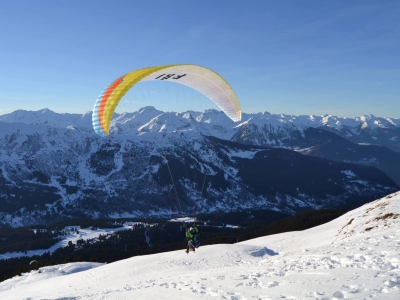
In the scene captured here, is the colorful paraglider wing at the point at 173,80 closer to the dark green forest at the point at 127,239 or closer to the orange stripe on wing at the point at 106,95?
the orange stripe on wing at the point at 106,95

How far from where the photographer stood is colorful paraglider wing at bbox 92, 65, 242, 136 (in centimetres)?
2266

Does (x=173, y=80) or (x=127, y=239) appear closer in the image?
(x=173, y=80)

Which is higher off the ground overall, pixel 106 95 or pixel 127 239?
pixel 106 95

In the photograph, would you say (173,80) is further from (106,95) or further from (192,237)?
(192,237)

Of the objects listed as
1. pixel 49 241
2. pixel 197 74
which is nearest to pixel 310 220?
pixel 197 74

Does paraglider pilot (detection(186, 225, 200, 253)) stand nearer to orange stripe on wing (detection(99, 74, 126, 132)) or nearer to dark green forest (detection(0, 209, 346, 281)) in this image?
orange stripe on wing (detection(99, 74, 126, 132))

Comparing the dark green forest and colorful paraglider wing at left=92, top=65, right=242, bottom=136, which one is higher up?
colorful paraglider wing at left=92, top=65, right=242, bottom=136

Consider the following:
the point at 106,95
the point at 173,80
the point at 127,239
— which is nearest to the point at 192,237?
the point at 173,80

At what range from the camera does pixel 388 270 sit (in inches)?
511

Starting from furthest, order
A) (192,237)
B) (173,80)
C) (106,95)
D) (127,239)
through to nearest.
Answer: (127,239)
(192,237)
(173,80)
(106,95)

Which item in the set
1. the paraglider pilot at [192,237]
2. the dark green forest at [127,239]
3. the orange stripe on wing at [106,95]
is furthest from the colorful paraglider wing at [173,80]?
the dark green forest at [127,239]

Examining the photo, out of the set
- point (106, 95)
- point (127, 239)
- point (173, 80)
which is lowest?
point (127, 239)

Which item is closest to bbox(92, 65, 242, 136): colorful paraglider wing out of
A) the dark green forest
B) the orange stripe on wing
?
the orange stripe on wing

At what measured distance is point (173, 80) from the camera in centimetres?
2647
